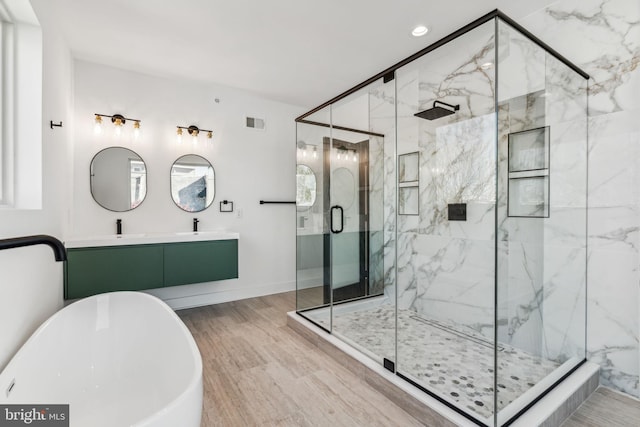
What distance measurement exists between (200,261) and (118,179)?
124 cm

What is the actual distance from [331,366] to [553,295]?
164 cm

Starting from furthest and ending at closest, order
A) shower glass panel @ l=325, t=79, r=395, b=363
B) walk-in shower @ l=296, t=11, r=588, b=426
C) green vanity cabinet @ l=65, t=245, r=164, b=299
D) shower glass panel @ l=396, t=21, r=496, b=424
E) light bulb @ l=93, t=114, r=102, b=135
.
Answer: light bulb @ l=93, t=114, r=102, b=135
shower glass panel @ l=325, t=79, r=395, b=363
green vanity cabinet @ l=65, t=245, r=164, b=299
shower glass panel @ l=396, t=21, r=496, b=424
walk-in shower @ l=296, t=11, r=588, b=426

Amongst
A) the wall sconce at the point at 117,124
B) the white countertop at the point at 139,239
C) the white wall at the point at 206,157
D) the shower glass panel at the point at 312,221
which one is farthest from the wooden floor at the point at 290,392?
the wall sconce at the point at 117,124

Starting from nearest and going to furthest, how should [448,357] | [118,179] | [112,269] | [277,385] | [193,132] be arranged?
[277,385], [448,357], [112,269], [118,179], [193,132]

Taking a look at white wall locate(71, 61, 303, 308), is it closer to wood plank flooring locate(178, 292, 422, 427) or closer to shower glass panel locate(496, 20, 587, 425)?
wood plank flooring locate(178, 292, 422, 427)

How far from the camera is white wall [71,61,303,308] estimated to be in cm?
309

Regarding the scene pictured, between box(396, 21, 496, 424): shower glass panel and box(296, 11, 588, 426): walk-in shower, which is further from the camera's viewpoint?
box(396, 21, 496, 424): shower glass panel

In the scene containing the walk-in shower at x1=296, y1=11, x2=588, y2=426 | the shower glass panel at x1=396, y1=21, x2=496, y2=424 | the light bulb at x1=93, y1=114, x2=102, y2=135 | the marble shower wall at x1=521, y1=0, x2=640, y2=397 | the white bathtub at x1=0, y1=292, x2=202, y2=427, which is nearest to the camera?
the white bathtub at x1=0, y1=292, x2=202, y2=427

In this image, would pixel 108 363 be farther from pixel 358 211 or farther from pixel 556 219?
pixel 556 219

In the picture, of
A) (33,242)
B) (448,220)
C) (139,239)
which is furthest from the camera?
(139,239)

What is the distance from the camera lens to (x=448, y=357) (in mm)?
2184

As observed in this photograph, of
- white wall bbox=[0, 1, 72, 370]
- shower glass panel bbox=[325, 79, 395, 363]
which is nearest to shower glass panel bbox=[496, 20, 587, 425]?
shower glass panel bbox=[325, 79, 395, 363]

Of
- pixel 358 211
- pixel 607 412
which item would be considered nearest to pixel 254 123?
pixel 358 211

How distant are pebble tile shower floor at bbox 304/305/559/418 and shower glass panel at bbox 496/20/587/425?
3 cm
